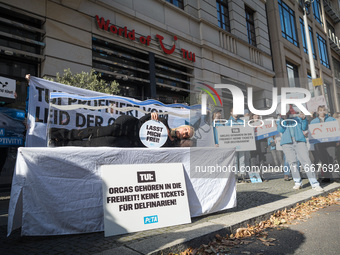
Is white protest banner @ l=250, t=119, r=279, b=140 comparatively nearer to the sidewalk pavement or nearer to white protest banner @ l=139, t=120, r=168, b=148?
white protest banner @ l=139, t=120, r=168, b=148

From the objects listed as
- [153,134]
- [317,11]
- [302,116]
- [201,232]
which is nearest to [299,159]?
[302,116]

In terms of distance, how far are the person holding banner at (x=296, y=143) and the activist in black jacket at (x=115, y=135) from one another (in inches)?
117

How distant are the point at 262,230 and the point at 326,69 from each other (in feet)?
101

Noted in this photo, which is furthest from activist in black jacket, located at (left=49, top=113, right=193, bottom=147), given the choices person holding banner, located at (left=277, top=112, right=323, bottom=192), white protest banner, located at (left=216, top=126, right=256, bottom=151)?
person holding banner, located at (left=277, top=112, right=323, bottom=192)

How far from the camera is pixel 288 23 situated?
72.0 feet

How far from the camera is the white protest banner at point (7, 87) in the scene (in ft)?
19.4

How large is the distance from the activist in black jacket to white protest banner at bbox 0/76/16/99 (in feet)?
8.55

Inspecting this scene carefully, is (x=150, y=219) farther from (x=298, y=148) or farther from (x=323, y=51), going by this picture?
(x=323, y=51)

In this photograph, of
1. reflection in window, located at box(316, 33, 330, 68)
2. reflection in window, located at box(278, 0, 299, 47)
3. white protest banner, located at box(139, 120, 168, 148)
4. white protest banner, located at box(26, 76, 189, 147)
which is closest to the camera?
white protest banner, located at box(139, 120, 168, 148)

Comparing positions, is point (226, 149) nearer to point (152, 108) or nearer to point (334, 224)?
point (334, 224)

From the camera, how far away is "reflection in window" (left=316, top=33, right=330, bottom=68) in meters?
28.4

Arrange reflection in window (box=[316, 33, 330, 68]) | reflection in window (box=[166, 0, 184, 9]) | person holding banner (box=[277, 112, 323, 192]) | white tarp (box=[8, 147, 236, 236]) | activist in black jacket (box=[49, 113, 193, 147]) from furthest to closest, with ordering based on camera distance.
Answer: reflection in window (box=[316, 33, 330, 68]), reflection in window (box=[166, 0, 184, 9]), person holding banner (box=[277, 112, 323, 192]), activist in black jacket (box=[49, 113, 193, 147]), white tarp (box=[8, 147, 236, 236])

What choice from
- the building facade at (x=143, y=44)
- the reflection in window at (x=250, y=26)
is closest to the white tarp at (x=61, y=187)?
the building facade at (x=143, y=44)

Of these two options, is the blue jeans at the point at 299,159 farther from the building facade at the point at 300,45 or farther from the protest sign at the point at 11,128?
the building facade at the point at 300,45
